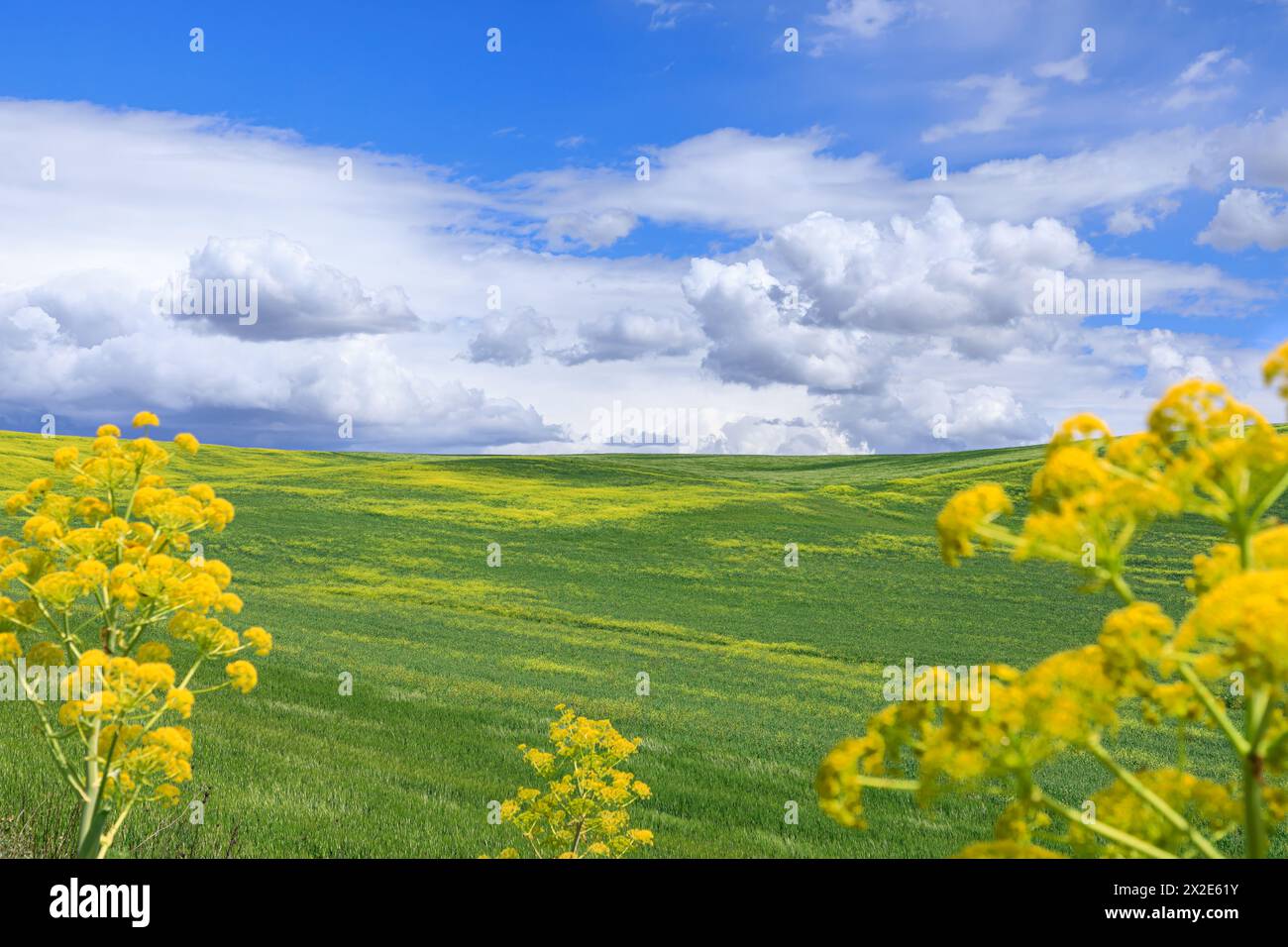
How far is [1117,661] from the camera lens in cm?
227

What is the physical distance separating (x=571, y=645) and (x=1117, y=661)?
89.9 feet

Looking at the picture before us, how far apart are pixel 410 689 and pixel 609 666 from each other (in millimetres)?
7488

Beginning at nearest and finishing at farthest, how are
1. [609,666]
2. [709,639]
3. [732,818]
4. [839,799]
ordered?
1. [839,799]
2. [732,818]
3. [609,666]
4. [709,639]

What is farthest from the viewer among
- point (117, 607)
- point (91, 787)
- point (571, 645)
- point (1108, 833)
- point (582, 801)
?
point (571, 645)

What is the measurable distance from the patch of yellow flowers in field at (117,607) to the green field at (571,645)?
105 inches

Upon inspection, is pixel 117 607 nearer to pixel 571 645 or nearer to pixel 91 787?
pixel 91 787

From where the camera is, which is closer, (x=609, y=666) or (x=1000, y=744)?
(x=1000, y=744)

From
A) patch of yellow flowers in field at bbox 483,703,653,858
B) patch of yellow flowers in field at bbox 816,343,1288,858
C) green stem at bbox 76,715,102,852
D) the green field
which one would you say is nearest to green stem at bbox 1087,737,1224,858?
patch of yellow flowers in field at bbox 816,343,1288,858

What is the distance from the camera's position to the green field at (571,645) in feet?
33.2

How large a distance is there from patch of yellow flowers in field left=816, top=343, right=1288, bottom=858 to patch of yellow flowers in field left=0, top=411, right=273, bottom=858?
349 centimetres

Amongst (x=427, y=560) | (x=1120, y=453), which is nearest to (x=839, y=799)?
(x=1120, y=453)

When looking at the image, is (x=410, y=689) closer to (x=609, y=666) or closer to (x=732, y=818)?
(x=609, y=666)

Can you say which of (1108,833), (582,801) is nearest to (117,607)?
(582,801)
